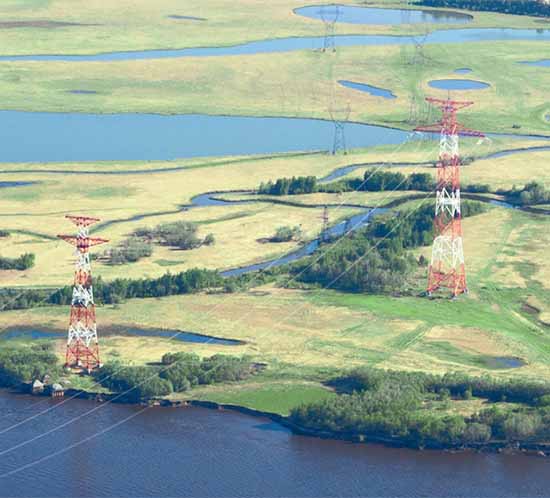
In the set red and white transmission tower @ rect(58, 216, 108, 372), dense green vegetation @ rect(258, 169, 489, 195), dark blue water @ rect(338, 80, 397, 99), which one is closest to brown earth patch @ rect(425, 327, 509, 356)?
red and white transmission tower @ rect(58, 216, 108, 372)

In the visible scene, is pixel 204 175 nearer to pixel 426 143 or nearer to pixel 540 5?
pixel 426 143

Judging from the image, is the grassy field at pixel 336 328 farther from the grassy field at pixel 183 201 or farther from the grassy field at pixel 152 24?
the grassy field at pixel 152 24

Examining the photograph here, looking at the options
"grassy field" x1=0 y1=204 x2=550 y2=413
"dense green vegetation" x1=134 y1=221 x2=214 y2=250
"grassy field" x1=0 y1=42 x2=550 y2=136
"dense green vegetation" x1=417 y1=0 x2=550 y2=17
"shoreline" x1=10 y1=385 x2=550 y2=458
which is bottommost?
"shoreline" x1=10 y1=385 x2=550 y2=458

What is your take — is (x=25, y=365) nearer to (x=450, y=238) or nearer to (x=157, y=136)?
(x=450, y=238)

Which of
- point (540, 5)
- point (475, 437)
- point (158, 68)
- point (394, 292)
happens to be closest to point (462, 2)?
point (540, 5)

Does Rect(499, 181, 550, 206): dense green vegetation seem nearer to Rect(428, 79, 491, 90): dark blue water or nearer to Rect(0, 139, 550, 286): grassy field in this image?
Rect(0, 139, 550, 286): grassy field
